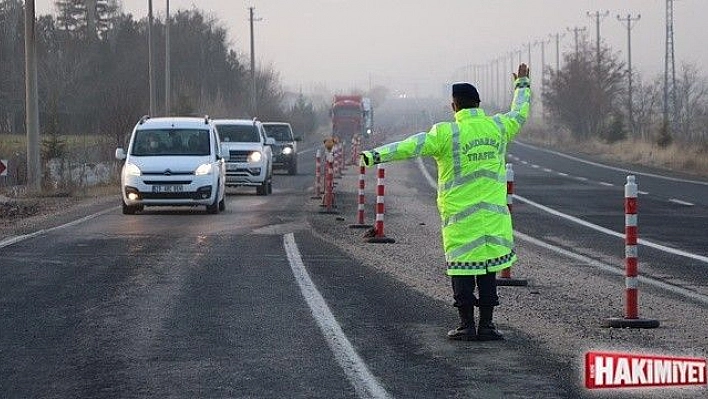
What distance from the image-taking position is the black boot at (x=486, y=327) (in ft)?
36.1

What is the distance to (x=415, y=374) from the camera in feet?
31.2

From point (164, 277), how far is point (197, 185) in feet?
37.5

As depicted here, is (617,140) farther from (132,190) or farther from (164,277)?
(164,277)

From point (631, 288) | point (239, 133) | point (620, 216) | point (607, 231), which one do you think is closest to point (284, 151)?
point (239, 133)

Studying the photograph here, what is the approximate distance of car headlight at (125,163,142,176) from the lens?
88.7ft

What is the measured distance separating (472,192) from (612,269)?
673 cm

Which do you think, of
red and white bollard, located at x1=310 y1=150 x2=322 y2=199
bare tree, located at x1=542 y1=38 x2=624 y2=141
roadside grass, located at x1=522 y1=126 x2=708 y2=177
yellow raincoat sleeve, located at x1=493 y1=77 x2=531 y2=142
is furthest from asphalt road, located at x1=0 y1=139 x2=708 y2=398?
bare tree, located at x1=542 y1=38 x2=624 y2=141

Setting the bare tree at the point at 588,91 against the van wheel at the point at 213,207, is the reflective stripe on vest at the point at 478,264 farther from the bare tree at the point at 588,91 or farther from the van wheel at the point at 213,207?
the bare tree at the point at 588,91

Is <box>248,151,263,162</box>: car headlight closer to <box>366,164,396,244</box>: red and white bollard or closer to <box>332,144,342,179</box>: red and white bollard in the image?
<box>332,144,342,179</box>: red and white bollard

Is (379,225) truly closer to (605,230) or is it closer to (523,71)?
(605,230)

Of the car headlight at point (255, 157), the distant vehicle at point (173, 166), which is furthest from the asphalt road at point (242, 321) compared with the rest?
the car headlight at point (255, 157)

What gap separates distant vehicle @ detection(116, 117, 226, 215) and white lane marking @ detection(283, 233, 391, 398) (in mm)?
10537

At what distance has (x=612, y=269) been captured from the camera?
56.0 ft

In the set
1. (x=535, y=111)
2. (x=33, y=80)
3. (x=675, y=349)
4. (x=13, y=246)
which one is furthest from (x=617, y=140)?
(x=535, y=111)
